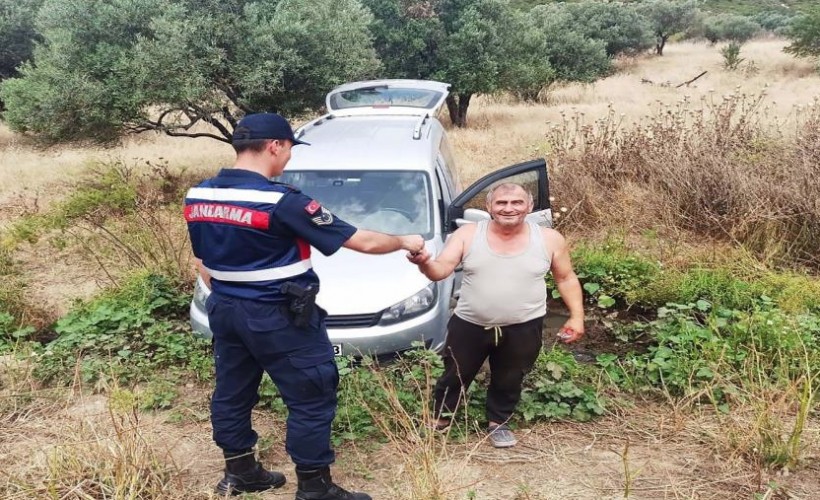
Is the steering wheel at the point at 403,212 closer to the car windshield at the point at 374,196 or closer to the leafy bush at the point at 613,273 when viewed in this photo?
the car windshield at the point at 374,196

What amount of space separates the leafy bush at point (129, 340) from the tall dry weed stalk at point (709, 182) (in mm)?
4436

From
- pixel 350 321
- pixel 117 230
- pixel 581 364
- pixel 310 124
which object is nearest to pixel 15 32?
pixel 117 230

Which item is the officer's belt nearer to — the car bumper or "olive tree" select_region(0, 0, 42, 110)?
the car bumper

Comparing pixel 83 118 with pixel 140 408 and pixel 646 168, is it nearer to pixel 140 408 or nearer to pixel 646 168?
pixel 140 408

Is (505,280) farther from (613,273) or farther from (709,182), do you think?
(709,182)

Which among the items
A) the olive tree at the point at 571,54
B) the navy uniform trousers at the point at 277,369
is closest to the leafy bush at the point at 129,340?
the navy uniform trousers at the point at 277,369

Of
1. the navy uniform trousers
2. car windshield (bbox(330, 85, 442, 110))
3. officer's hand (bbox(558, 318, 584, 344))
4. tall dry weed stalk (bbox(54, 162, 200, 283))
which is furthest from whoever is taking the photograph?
car windshield (bbox(330, 85, 442, 110))

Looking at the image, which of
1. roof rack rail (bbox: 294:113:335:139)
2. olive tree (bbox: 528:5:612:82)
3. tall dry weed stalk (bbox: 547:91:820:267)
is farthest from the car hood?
olive tree (bbox: 528:5:612:82)

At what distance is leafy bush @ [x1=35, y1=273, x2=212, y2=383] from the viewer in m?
4.11

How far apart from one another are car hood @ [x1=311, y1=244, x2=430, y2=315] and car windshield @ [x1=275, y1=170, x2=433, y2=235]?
1.63 ft

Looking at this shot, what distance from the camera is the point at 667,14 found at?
3516 centimetres

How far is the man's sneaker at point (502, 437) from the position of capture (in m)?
3.23

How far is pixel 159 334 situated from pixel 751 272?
16.2 ft

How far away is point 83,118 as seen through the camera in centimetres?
895
